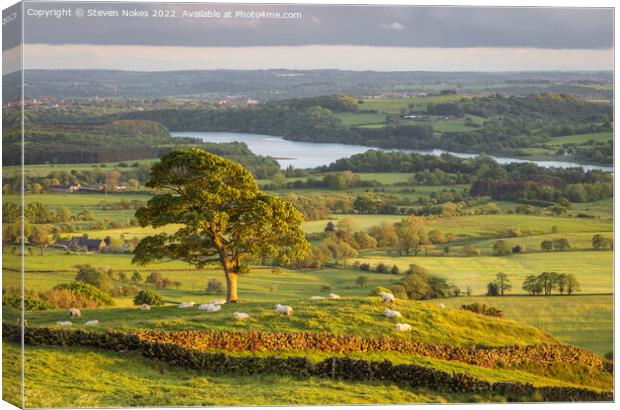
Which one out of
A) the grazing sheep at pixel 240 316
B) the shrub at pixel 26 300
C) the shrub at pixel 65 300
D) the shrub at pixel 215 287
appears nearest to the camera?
the shrub at pixel 26 300

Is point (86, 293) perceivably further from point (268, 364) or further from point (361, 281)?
point (361, 281)

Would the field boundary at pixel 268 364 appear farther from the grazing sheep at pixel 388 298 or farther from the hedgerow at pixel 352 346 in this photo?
the grazing sheep at pixel 388 298

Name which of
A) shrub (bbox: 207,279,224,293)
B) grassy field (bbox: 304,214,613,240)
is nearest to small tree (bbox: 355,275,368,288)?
grassy field (bbox: 304,214,613,240)

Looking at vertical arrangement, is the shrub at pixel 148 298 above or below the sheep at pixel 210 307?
above

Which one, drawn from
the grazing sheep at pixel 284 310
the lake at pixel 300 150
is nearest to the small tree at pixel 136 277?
the grazing sheep at pixel 284 310

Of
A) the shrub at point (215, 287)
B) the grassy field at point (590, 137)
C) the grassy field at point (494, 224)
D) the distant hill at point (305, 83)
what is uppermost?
the distant hill at point (305, 83)

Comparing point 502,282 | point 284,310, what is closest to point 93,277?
point 284,310
